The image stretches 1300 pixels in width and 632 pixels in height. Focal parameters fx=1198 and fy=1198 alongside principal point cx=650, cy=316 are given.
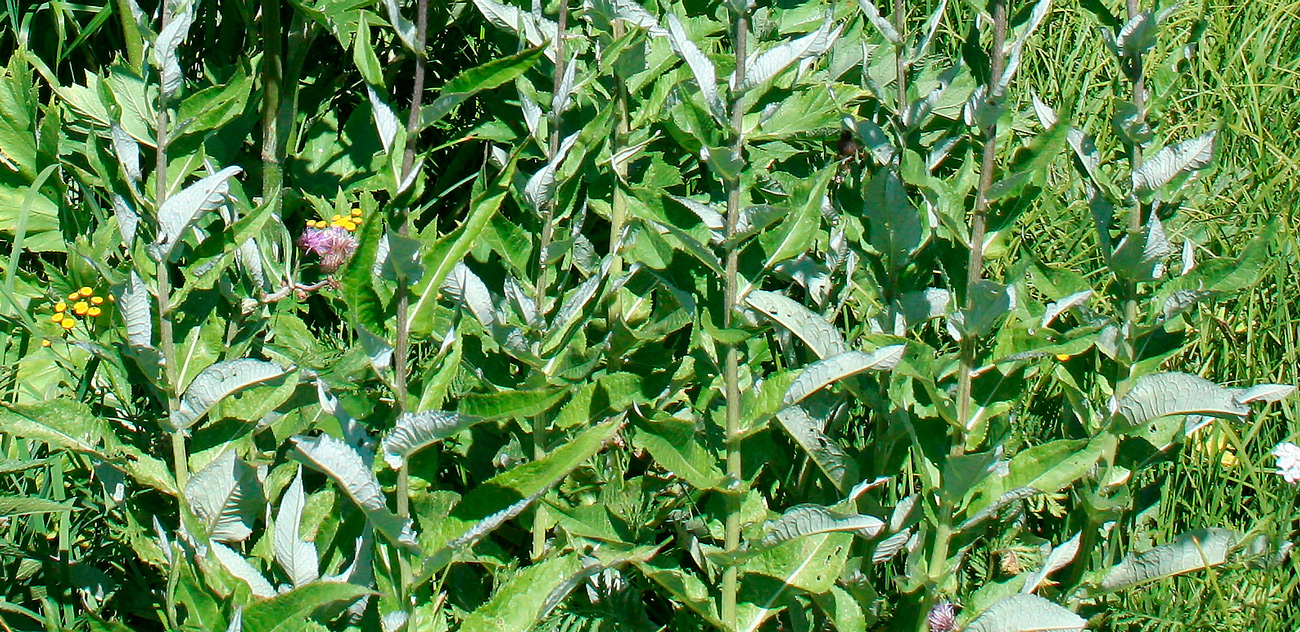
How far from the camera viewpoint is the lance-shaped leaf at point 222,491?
1.56 metres

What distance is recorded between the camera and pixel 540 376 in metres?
1.60

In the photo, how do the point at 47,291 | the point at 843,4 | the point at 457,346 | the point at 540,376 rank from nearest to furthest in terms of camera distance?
the point at 457,346 < the point at 540,376 < the point at 843,4 < the point at 47,291

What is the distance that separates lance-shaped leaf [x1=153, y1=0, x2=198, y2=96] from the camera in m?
1.43

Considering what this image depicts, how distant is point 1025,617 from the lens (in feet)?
5.16

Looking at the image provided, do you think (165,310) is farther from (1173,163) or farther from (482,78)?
(1173,163)

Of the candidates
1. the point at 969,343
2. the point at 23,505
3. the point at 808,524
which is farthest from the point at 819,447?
Result: the point at 23,505

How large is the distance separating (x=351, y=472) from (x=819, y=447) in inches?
24.8

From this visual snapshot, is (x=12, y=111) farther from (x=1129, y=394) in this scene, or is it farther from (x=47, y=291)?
(x=1129, y=394)

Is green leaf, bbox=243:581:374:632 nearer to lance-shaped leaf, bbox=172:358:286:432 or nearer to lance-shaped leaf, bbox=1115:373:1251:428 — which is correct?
lance-shaped leaf, bbox=172:358:286:432

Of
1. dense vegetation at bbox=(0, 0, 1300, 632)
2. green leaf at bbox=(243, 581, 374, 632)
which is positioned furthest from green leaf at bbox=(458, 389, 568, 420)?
green leaf at bbox=(243, 581, 374, 632)

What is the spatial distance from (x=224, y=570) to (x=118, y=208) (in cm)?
47

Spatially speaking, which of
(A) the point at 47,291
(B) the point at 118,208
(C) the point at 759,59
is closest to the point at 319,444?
(B) the point at 118,208

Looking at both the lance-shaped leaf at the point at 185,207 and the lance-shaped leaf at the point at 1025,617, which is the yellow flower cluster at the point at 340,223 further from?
the lance-shaped leaf at the point at 1025,617

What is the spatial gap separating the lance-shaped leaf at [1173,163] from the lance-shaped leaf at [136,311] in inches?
50.0
